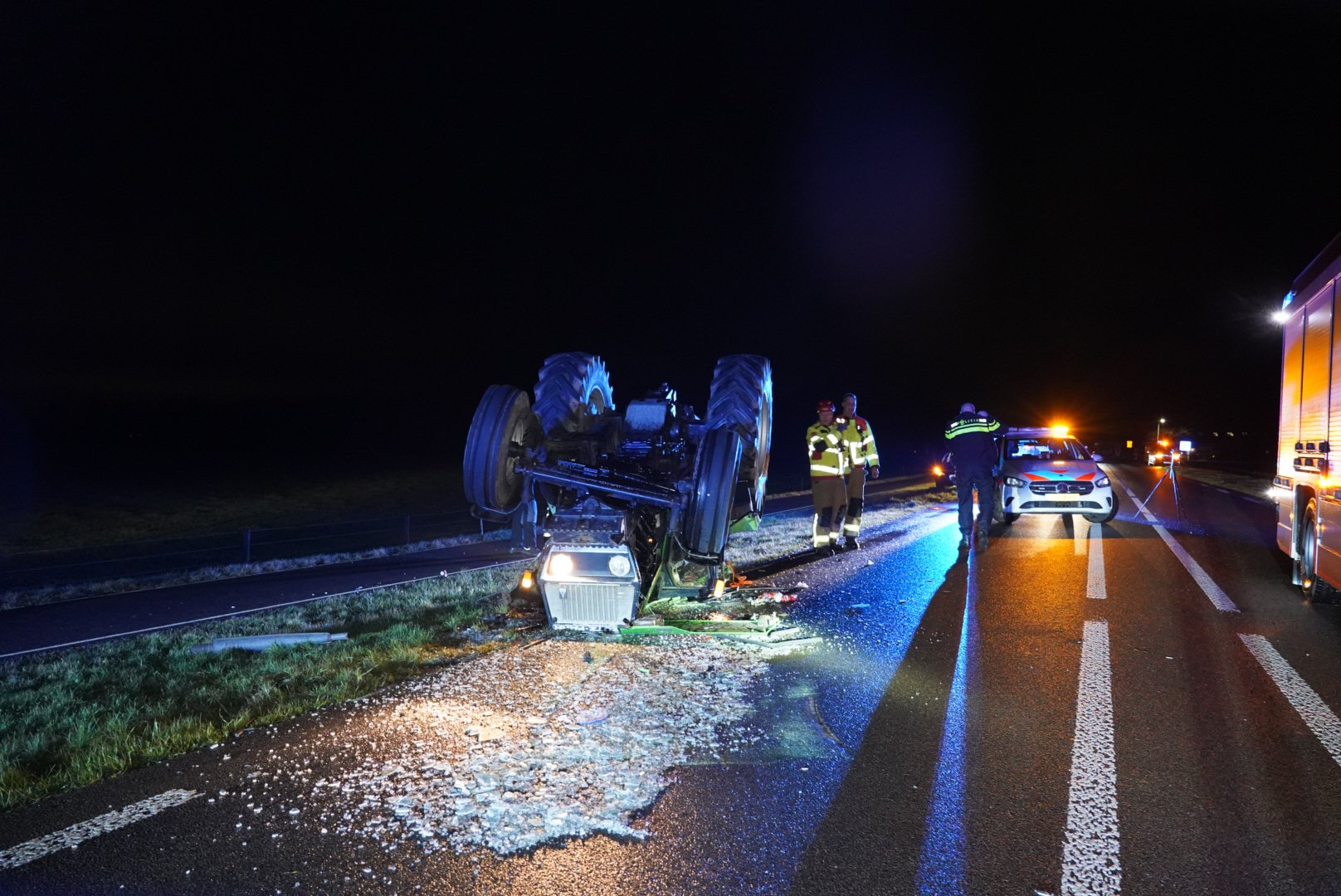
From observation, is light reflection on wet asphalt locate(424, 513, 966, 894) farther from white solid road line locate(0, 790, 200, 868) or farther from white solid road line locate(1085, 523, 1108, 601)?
white solid road line locate(1085, 523, 1108, 601)

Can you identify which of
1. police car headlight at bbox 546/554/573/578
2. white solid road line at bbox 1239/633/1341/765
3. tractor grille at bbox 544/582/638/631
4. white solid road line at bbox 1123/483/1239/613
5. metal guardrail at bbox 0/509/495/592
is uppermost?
police car headlight at bbox 546/554/573/578

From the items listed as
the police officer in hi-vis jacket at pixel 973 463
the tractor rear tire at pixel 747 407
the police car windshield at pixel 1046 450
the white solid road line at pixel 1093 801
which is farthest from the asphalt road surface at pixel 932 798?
the police car windshield at pixel 1046 450

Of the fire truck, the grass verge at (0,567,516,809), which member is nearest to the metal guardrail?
the grass verge at (0,567,516,809)

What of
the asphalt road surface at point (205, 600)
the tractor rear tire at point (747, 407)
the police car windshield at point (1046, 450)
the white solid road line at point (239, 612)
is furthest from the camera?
the police car windshield at point (1046, 450)

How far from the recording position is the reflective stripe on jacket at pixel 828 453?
10758mm

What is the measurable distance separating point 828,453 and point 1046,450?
5339 mm

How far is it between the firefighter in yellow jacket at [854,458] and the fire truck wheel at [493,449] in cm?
540

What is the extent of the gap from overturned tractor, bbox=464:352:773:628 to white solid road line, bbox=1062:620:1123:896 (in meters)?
2.78

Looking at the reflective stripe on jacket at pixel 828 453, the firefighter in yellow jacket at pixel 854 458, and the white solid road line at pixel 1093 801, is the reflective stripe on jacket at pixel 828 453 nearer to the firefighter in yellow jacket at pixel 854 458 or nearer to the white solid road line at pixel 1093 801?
the firefighter in yellow jacket at pixel 854 458

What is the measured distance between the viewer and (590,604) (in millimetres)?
6289

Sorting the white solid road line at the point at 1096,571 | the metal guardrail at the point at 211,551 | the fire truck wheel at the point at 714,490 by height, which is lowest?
the metal guardrail at the point at 211,551

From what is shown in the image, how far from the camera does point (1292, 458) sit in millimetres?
8375

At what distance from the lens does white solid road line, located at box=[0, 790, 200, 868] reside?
3.15 m

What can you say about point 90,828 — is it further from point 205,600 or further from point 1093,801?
point 205,600
